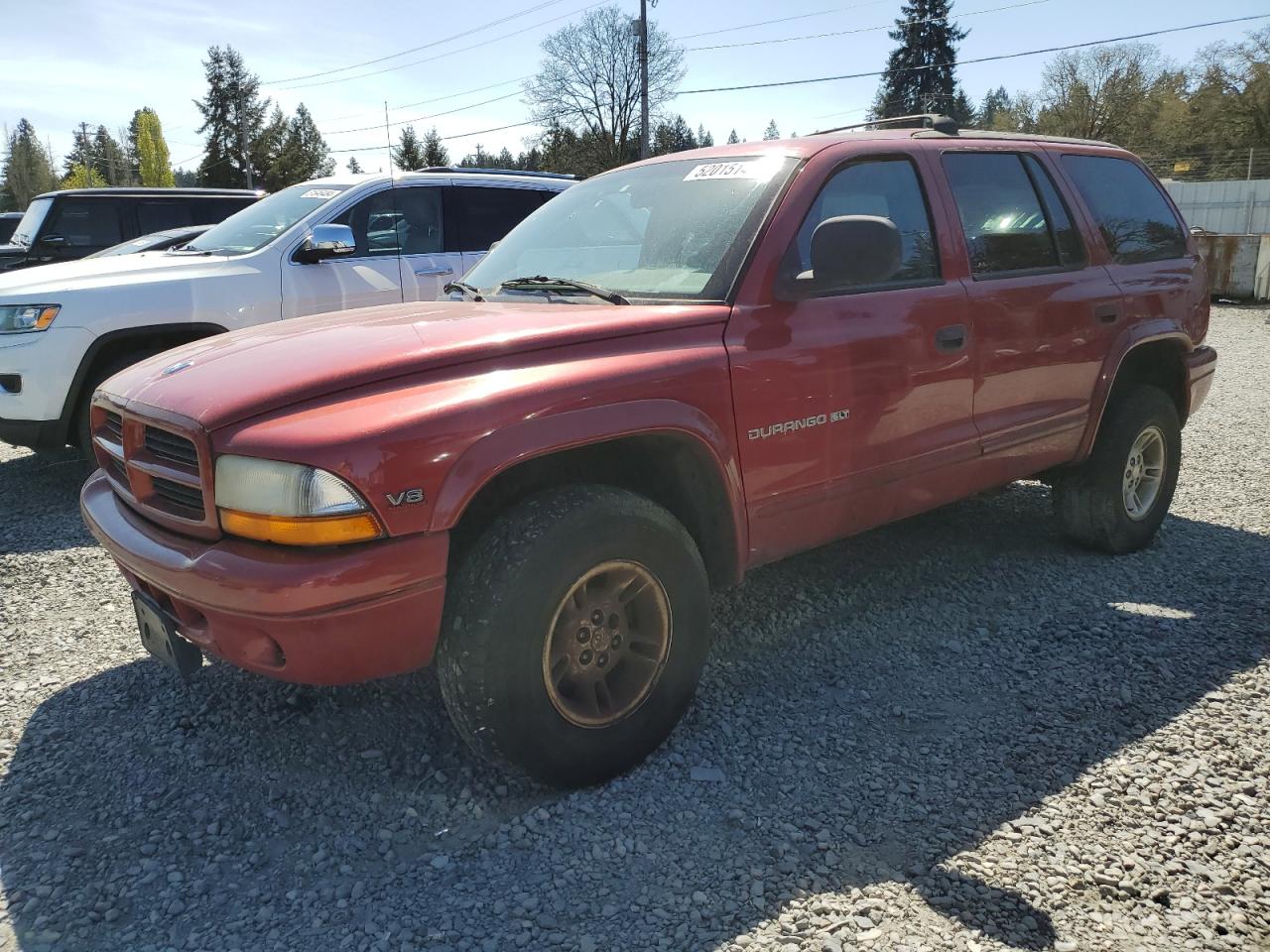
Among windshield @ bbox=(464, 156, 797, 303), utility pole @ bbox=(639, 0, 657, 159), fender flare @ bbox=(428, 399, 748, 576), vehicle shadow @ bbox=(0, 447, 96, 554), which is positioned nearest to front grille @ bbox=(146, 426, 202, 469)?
fender flare @ bbox=(428, 399, 748, 576)

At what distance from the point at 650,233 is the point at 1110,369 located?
2261mm

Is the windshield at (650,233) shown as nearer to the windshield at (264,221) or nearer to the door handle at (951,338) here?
the door handle at (951,338)

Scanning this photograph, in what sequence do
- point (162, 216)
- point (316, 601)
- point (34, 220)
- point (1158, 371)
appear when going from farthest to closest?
1. point (162, 216)
2. point (34, 220)
3. point (1158, 371)
4. point (316, 601)

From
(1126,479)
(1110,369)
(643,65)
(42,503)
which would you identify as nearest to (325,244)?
(42,503)

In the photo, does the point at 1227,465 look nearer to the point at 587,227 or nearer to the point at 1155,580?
the point at 1155,580

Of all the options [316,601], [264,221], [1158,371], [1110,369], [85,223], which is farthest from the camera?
[85,223]

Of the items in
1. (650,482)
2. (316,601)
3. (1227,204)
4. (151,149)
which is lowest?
(316,601)

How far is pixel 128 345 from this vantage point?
5738mm

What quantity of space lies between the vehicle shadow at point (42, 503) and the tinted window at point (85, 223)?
16.0ft

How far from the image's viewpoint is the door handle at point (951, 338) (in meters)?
3.41

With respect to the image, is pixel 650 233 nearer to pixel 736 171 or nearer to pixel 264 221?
pixel 736 171

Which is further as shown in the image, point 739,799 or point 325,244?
point 325,244

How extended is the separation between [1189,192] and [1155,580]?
3273 cm

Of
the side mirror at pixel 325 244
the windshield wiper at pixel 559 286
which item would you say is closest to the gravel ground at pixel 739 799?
the windshield wiper at pixel 559 286
